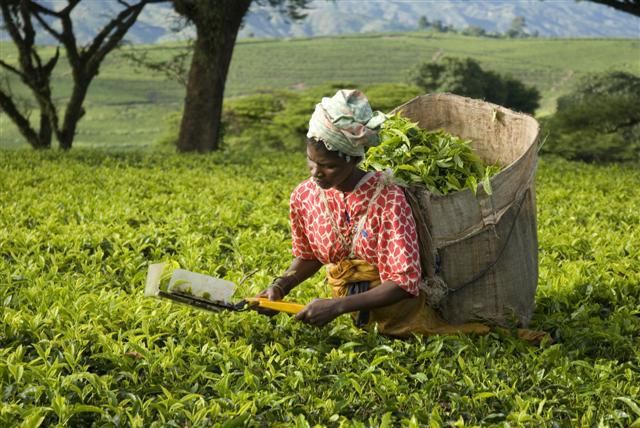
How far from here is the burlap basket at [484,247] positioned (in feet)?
12.1

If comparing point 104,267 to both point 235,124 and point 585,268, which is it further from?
point 235,124

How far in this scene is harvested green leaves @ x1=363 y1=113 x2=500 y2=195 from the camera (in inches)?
148

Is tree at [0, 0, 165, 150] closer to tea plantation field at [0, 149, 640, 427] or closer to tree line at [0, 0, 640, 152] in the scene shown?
tree line at [0, 0, 640, 152]

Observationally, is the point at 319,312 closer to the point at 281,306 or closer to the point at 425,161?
the point at 281,306

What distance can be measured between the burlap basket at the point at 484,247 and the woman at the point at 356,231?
119mm

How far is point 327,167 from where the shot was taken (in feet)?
11.5

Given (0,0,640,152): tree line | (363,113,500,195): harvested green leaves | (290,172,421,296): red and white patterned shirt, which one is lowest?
(0,0,640,152): tree line

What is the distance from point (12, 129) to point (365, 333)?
6733 centimetres

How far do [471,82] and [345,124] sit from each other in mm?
46856

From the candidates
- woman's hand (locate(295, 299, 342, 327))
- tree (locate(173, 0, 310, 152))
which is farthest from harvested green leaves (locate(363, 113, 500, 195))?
tree (locate(173, 0, 310, 152))

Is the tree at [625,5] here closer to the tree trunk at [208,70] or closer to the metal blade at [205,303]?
the tree trunk at [208,70]

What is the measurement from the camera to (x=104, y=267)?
523 cm

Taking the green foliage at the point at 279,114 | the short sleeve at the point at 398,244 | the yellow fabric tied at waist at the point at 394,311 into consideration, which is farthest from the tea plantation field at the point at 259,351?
the green foliage at the point at 279,114

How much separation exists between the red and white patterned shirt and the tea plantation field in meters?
0.39
